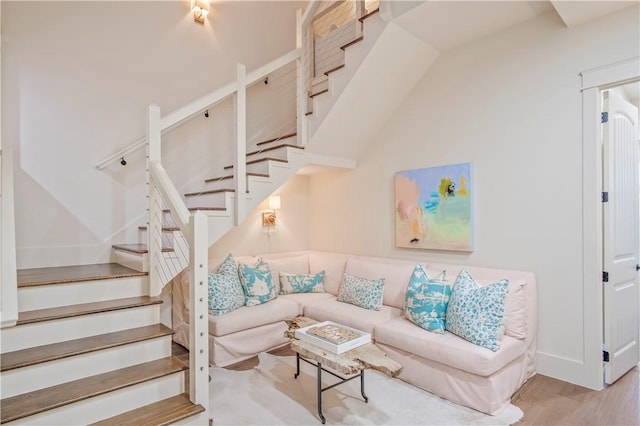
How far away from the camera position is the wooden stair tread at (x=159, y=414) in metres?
1.81

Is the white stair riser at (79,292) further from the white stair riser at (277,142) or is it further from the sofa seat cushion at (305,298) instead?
the white stair riser at (277,142)

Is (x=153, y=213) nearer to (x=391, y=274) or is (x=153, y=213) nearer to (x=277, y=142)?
(x=277, y=142)

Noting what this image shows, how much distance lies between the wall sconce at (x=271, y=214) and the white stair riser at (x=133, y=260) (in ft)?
5.65

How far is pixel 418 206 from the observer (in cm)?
370

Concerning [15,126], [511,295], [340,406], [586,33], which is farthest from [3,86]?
[586,33]

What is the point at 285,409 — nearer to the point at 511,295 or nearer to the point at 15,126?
the point at 511,295

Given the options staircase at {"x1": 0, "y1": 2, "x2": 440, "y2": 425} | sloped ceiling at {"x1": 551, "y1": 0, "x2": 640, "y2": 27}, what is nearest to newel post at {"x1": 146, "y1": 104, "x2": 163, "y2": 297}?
staircase at {"x1": 0, "y1": 2, "x2": 440, "y2": 425}

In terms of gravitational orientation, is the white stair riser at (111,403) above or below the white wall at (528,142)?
below

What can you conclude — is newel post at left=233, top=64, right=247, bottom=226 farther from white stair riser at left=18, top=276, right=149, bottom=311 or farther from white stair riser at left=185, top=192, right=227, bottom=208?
white stair riser at left=18, top=276, right=149, bottom=311

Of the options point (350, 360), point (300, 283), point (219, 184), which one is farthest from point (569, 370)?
point (219, 184)

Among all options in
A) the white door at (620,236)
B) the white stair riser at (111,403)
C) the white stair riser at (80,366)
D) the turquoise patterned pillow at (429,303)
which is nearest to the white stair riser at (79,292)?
the white stair riser at (80,366)

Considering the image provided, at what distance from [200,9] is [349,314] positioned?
382cm

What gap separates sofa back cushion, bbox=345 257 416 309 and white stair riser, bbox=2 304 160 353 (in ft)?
7.06

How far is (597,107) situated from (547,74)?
1.56ft
